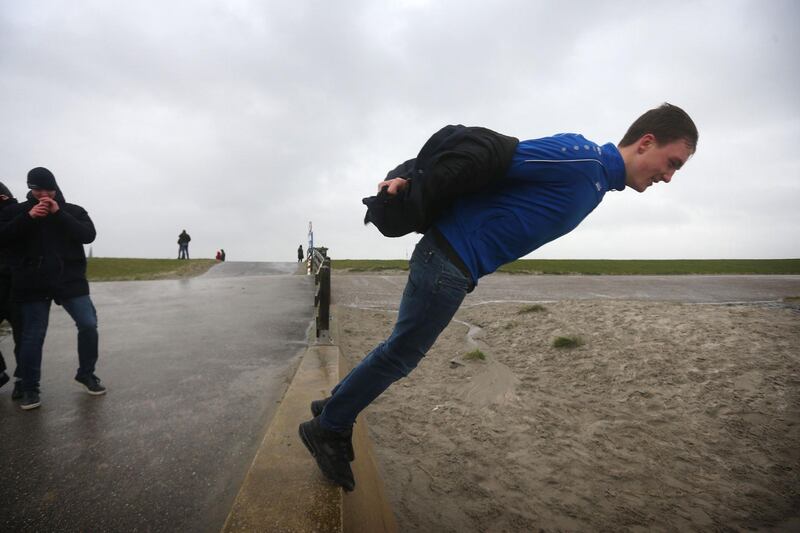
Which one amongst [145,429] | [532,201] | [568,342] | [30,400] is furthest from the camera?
[568,342]

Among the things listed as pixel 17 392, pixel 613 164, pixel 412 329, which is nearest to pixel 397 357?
pixel 412 329

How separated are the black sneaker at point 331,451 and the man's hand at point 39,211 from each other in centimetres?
305

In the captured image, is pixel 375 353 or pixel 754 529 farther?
pixel 754 529

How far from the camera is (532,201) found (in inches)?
74.1

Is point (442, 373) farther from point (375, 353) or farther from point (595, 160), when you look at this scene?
point (595, 160)

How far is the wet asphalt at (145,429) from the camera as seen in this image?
221cm

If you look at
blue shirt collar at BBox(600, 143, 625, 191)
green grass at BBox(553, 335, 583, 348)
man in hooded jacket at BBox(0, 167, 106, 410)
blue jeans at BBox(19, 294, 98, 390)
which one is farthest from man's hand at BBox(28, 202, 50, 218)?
green grass at BBox(553, 335, 583, 348)

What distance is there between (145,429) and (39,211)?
204 centimetres

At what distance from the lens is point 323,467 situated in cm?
207

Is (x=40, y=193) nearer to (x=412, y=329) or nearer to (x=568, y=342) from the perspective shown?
(x=412, y=329)

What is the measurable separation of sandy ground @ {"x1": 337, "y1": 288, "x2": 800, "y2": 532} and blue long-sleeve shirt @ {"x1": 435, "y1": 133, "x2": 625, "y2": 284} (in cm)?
186

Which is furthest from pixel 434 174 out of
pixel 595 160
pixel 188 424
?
pixel 188 424

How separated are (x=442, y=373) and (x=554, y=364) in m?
1.64

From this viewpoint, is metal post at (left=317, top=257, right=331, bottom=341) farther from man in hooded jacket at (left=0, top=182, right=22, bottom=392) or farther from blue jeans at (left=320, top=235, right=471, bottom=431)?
blue jeans at (left=320, top=235, right=471, bottom=431)
